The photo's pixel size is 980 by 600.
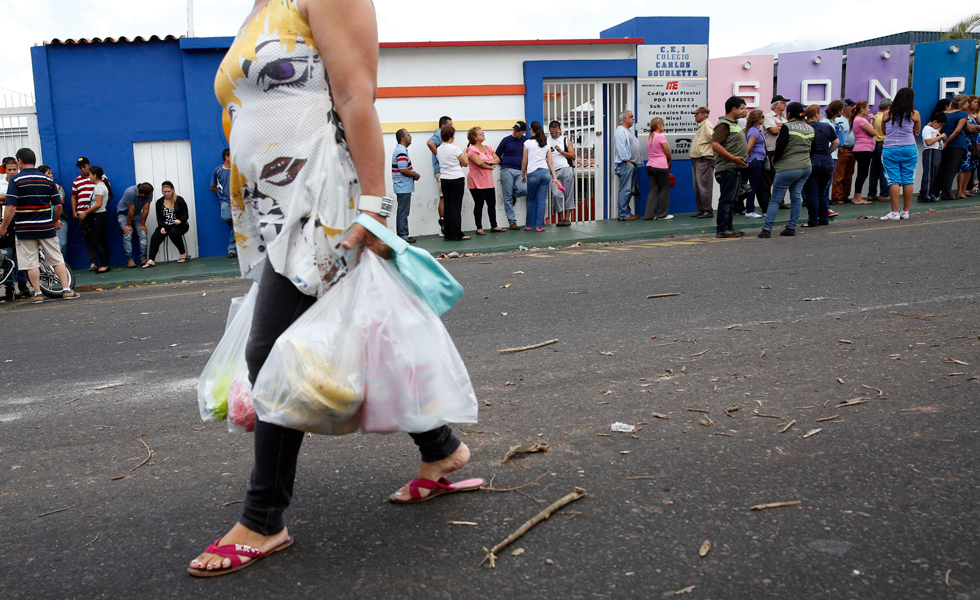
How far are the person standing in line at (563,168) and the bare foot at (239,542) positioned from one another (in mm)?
12429

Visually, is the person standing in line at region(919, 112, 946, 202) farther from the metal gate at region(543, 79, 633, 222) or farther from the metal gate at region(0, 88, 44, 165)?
the metal gate at region(0, 88, 44, 165)

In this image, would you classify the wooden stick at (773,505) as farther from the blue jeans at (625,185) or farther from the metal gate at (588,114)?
the metal gate at (588,114)

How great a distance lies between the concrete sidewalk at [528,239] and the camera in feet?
39.4

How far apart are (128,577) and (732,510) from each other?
1942 mm

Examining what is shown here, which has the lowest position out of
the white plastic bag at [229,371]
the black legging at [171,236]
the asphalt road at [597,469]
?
the asphalt road at [597,469]

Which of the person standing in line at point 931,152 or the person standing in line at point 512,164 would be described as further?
the person standing in line at point 931,152

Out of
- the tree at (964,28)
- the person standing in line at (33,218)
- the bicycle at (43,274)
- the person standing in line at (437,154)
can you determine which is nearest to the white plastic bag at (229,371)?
the person standing in line at (33,218)

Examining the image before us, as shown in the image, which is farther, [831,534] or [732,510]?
[732,510]

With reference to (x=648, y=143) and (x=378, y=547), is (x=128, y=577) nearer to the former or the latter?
(x=378, y=547)

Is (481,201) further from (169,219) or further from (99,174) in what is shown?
(99,174)

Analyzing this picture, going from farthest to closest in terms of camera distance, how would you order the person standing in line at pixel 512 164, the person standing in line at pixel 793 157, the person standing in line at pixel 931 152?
the person standing in line at pixel 931 152, the person standing in line at pixel 512 164, the person standing in line at pixel 793 157

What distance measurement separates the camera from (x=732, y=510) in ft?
8.61

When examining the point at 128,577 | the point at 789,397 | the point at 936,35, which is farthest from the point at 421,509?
the point at 936,35

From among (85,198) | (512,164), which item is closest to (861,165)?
(512,164)
